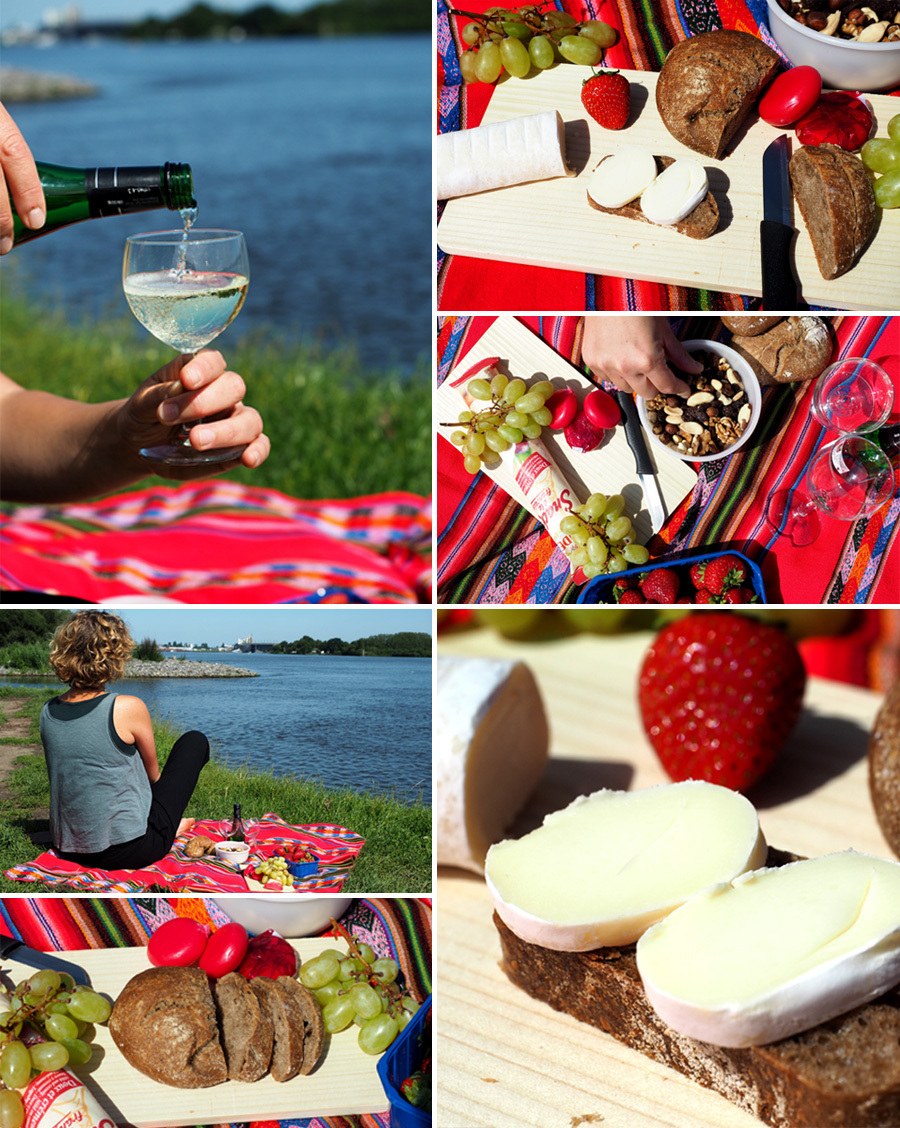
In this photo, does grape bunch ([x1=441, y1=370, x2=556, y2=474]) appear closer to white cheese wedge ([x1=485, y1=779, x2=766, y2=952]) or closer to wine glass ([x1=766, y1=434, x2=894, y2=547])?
wine glass ([x1=766, y1=434, x2=894, y2=547])

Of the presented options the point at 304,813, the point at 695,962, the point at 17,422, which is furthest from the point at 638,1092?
the point at 17,422

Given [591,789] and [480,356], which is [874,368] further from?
[591,789]

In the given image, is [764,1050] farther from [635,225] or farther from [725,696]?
[635,225]

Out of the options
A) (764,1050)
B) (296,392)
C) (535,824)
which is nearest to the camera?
(764,1050)

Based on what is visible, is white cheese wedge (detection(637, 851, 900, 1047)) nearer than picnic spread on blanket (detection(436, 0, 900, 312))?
Yes

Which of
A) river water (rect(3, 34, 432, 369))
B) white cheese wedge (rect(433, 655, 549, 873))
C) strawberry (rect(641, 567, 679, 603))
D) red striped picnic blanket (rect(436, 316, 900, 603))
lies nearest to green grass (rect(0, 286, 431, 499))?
river water (rect(3, 34, 432, 369))

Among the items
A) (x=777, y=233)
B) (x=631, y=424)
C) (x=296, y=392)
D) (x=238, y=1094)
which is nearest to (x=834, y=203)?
(x=777, y=233)

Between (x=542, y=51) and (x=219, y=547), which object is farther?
(x=219, y=547)

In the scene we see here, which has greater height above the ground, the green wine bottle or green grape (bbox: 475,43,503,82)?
green grape (bbox: 475,43,503,82)
